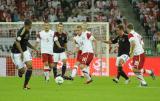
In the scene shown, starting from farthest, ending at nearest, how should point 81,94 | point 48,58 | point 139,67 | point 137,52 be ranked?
point 48,58
point 137,52
point 139,67
point 81,94

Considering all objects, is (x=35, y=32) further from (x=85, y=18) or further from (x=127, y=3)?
(x=127, y=3)

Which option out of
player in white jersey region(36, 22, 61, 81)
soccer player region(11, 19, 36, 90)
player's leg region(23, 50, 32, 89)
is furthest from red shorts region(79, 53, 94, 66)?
player's leg region(23, 50, 32, 89)

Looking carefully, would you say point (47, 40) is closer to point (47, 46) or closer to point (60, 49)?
point (47, 46)

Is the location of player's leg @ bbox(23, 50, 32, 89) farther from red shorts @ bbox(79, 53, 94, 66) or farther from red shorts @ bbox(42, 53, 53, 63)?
red shorts @ bbox(42, 53, 53, 63)

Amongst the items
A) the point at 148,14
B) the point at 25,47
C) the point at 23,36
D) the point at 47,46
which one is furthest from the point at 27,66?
the point at 148,14

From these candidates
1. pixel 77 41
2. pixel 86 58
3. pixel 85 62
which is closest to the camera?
pixel 85 62

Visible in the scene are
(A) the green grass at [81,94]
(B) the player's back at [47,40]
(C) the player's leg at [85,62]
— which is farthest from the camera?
(B) the player's back at [47,40]

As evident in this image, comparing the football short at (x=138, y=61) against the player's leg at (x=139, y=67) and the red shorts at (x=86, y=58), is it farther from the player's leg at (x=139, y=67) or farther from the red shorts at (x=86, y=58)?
the red shorts at (x=86, y=58)

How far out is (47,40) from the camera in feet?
86.4

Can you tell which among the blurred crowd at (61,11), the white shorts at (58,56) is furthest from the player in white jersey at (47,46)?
the blurred crowd at (61,11)

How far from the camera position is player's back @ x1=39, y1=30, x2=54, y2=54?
85.8 feet

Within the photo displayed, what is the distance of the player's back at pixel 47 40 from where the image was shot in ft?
85.8

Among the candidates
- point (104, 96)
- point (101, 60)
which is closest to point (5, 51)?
point (101, 60)

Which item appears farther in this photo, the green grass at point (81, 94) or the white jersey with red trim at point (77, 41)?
the white jersey with red trim at point (77, 41)
